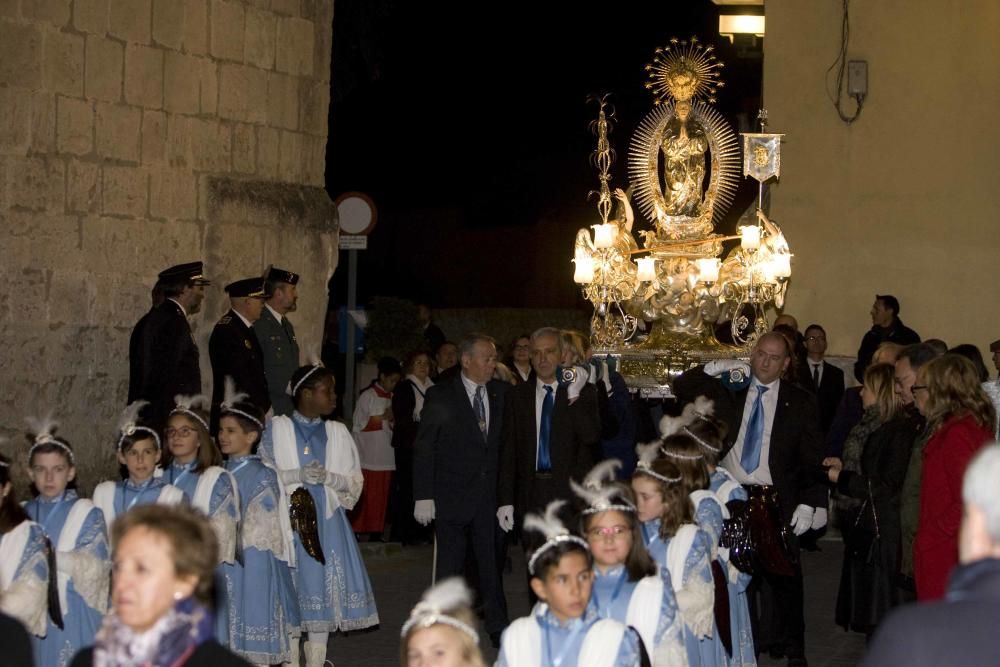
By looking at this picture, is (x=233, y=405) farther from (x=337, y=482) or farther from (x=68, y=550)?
(x=68, y=550)

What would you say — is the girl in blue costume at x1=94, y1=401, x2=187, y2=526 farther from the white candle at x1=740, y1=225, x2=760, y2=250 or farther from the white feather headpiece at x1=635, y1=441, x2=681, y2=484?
the white candle at x1=740, y1=225, x2=760, y2=250

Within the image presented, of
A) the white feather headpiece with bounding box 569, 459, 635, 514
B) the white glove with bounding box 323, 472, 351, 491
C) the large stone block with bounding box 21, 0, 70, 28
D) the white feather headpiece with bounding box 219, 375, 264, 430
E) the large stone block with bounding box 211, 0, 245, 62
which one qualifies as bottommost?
the white glove with bounding box 323, 472, 351, 491

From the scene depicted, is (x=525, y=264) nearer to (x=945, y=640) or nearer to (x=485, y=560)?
(x=485, y=560)

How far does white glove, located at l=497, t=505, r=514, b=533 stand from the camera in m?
9.23

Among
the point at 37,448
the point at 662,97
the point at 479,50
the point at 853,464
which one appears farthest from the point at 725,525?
the point at 479,50

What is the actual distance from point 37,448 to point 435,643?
309 centimetres

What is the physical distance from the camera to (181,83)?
1005 cm

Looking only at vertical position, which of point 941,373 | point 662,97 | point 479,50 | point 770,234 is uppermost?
point 479,50

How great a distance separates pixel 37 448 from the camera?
7.13 m

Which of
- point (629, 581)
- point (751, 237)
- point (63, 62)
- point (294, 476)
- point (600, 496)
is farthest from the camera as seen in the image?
point (751, 237)

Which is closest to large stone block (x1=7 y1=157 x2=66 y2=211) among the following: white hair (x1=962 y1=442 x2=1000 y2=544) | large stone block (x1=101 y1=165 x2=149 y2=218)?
large stone block (x1=101 y1=165 x2=149 y2=218)

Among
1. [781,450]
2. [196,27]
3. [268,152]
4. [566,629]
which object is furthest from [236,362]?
[566,629]

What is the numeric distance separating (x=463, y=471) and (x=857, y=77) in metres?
6.65

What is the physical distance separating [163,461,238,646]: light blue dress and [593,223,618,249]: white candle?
6.62 metres
